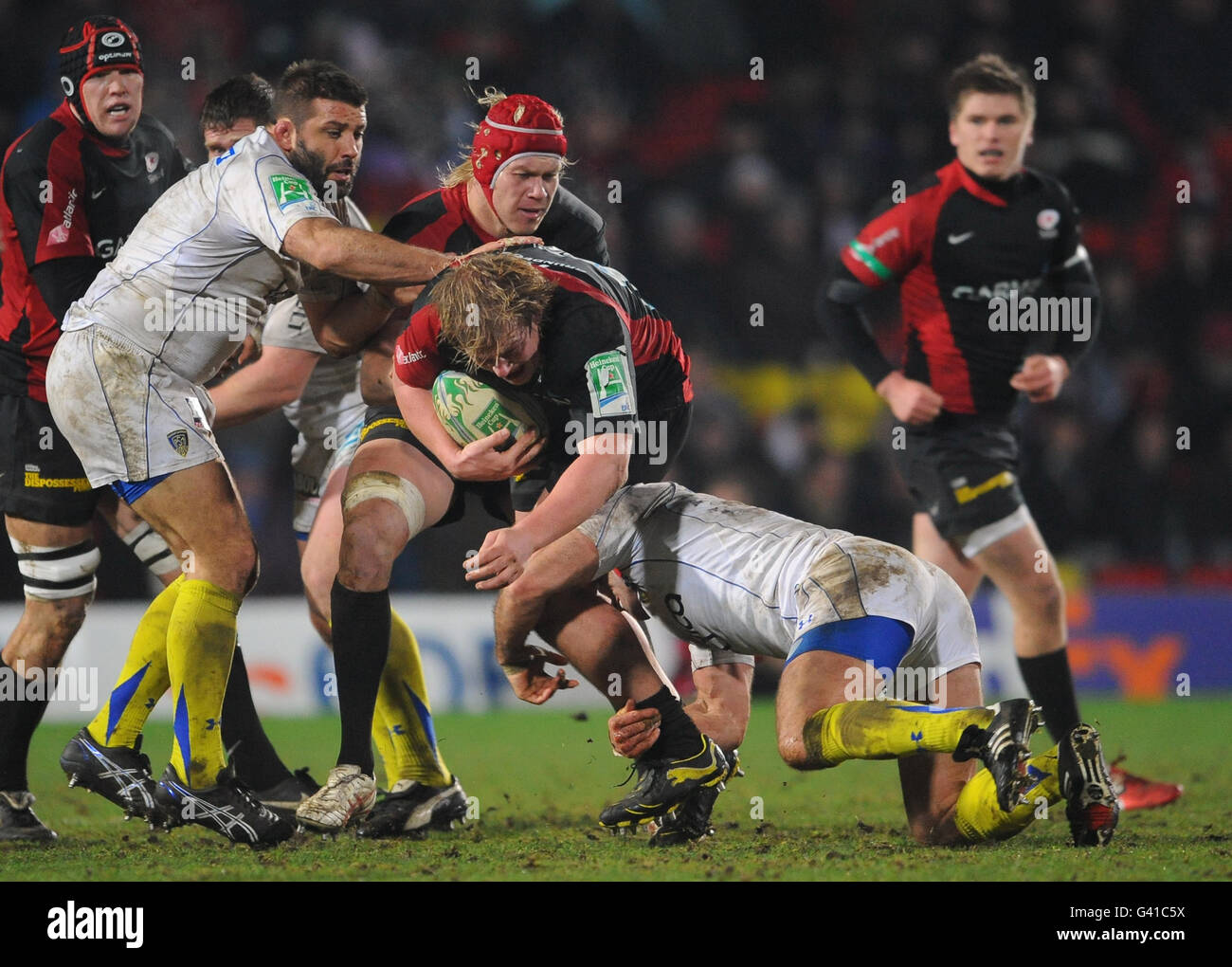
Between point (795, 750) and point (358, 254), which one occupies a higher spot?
point (358, 254)

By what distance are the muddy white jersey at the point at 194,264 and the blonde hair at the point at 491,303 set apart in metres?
0.50

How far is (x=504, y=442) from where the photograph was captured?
4332 mm

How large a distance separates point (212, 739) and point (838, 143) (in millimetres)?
8916

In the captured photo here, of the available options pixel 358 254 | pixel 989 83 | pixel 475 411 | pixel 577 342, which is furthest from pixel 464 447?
pixel 989 83

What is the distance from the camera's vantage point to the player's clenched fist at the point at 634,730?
164 inches

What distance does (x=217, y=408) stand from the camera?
542 centimetres

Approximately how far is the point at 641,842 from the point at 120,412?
209cm

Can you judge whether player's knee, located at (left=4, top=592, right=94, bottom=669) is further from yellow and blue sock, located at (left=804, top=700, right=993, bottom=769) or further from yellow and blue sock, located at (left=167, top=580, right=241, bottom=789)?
yellow and blue sock, located at (left=804, top=700, right=993, bottom=769)

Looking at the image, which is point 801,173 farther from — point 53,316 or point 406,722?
point 406,722

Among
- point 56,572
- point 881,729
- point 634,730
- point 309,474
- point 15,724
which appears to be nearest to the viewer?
point 881,729

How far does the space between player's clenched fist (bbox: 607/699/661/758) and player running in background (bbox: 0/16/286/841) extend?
1.44 m

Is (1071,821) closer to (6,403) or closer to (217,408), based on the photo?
(217,408)

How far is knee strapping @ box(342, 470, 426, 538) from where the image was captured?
434 cm

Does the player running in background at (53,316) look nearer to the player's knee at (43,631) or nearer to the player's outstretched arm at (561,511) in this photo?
the player's knee at (43,631)
